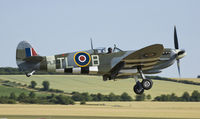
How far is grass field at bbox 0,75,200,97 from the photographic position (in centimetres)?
9225

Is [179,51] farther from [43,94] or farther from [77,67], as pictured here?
[43,94]

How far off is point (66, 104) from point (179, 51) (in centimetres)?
5303

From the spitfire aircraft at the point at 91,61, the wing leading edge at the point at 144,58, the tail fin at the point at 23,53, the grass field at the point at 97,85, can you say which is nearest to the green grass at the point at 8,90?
the grass field at the point at 97,85

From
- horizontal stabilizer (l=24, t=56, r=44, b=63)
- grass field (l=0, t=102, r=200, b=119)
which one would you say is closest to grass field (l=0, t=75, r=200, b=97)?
grass field (l=0, t=102, r=200, b=119)

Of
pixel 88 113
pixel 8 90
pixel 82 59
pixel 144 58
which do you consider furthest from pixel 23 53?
pixel 8 90

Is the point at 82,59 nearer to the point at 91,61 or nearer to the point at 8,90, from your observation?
the point at 91,61

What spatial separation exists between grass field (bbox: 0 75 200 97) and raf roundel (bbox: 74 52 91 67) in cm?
6709

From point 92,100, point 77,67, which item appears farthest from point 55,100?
point 77,67

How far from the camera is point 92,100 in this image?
284 feet

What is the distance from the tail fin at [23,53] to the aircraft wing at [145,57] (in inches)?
242

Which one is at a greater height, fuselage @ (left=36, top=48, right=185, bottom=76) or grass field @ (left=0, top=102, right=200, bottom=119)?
fuselage @ (left=36, top=48, right=185, bottom=76)

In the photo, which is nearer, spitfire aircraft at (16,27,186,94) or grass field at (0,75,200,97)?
spitfire aircraft at (16,27,186,94)

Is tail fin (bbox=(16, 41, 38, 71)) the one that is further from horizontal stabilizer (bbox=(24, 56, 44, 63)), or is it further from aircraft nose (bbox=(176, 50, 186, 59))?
aircraft nose (bbox=(176, 50, 186, 59))

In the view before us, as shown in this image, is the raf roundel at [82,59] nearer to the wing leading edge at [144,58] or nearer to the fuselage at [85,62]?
the fuselage at [85,62]
